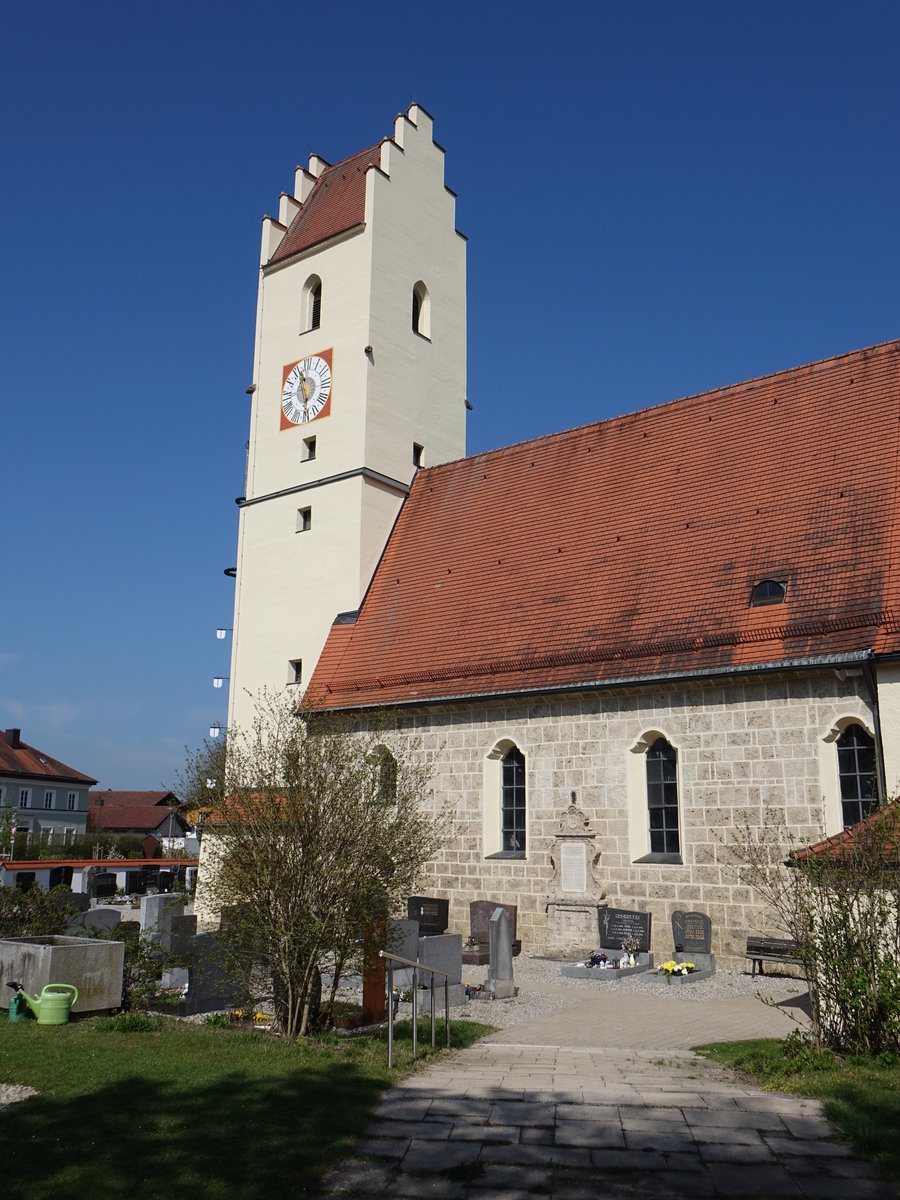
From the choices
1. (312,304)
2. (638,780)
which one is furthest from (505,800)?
(312,304)

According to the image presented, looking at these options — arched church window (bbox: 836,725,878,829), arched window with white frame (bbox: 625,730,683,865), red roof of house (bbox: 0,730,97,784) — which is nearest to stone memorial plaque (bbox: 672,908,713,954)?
arched window with white frame (bbox: 625,730,683,865)

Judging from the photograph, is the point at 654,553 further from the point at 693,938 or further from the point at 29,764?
the point at 29,764

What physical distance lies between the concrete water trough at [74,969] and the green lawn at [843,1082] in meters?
6.15

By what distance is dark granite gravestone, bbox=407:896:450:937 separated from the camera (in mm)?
18344

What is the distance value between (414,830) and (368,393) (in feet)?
50.6

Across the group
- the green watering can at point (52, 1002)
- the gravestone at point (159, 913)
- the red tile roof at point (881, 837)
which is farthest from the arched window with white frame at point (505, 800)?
the green watering can at point (52, 1002)

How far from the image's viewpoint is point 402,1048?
9344 millimetres

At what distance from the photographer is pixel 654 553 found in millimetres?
18859

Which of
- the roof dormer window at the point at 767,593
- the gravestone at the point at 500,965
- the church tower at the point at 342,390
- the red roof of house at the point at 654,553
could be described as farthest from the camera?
the church tower at the point at 342,390

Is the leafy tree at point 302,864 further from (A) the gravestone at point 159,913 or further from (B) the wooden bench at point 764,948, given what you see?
A: (A) the gravestone at point 159,913

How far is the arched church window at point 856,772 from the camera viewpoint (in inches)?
579

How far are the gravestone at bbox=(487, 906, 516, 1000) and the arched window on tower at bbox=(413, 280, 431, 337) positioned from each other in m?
17.6

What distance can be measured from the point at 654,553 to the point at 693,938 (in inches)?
272

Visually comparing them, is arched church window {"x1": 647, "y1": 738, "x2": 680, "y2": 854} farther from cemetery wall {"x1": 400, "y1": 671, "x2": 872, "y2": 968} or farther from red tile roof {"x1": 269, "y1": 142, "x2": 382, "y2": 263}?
red tile roof {"x1": 269, "y1": 142, "x2": 382, "y2": 263}
